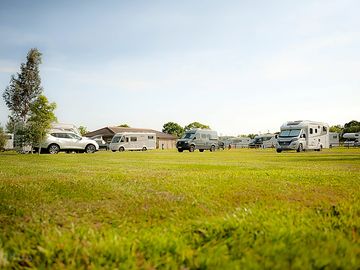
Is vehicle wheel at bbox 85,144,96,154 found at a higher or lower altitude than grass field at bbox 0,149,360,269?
higher

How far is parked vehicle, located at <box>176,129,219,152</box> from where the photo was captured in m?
34.2

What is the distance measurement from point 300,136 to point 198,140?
10.6m

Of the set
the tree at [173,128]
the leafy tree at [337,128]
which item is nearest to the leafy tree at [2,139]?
the tree at [173,128]

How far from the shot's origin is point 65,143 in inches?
1102

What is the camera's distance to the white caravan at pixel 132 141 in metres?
40.7

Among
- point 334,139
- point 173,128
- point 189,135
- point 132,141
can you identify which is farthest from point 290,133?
point 173,128

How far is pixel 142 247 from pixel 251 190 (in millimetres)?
2766

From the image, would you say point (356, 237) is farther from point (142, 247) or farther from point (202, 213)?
point (142, 247)

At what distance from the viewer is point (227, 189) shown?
5.19 metres

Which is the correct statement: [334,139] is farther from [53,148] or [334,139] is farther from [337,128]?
[337,128]

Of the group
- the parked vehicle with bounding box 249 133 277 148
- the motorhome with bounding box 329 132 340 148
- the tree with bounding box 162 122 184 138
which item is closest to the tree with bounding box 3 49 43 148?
the parked vehicle with bounding box 249 133 277 148

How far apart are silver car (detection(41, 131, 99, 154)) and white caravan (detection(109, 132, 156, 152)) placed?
412 inches

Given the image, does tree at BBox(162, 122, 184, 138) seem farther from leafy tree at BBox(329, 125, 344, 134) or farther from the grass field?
the grass field

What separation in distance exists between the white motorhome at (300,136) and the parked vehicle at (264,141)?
81.0ft
